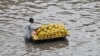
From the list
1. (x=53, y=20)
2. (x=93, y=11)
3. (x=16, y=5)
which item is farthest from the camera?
(x=16, y=5)

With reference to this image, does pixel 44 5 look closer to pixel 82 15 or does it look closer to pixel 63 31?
pixel 82 15

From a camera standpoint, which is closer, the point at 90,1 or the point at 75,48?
the point at 75,48

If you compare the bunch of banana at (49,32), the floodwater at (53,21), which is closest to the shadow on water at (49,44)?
the floodwater at (53,21)

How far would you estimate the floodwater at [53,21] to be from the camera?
20781 mm

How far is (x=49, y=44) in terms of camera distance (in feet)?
71.6

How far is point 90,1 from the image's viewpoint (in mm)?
31359

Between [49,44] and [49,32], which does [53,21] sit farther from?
[49,44]

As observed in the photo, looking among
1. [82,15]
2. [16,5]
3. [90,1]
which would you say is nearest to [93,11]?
[82,15]

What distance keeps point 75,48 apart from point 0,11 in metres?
9.89

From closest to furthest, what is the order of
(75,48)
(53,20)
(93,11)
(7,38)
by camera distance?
(75,48) < (7,38) < (53,20) < (93,11)

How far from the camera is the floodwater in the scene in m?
20.8

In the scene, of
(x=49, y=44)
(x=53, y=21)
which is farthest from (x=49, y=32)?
(x=53, y=21)

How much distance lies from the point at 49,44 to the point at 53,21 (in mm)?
4462

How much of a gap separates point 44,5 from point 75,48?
9889mm
